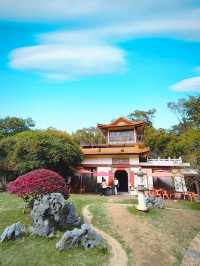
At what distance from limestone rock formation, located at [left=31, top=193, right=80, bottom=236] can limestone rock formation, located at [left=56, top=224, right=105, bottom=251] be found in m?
1.14

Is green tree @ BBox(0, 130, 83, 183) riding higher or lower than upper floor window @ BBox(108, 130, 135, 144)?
lower

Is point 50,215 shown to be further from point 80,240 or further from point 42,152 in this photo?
point 42,152

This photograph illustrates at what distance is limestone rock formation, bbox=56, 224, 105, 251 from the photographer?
26.5 ft

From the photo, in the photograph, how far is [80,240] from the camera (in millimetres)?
8320

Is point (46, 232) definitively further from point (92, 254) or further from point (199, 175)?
point (199, 175)

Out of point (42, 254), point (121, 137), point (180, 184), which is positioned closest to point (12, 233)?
point (42, 254)

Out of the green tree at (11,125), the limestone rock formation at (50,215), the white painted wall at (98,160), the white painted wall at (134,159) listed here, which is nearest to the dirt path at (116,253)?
the limestone rock formation at (50,215)

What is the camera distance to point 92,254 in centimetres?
785

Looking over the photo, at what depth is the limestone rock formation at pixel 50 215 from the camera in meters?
9.10

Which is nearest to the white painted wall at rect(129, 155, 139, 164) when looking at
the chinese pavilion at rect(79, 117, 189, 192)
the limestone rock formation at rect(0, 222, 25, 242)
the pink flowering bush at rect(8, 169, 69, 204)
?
the chinese pavilion at rect(79, 117, 189, 192)

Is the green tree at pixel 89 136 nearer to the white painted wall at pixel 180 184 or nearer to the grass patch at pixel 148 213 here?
the white painted wall at pixel 180 184

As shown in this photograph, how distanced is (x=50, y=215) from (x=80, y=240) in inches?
71.5

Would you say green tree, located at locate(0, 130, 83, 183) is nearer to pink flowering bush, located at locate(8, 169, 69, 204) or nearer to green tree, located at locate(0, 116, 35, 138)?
pink flowering bush, located at locate(8, 169, 69, 204)

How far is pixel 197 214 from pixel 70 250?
8.67 meters
